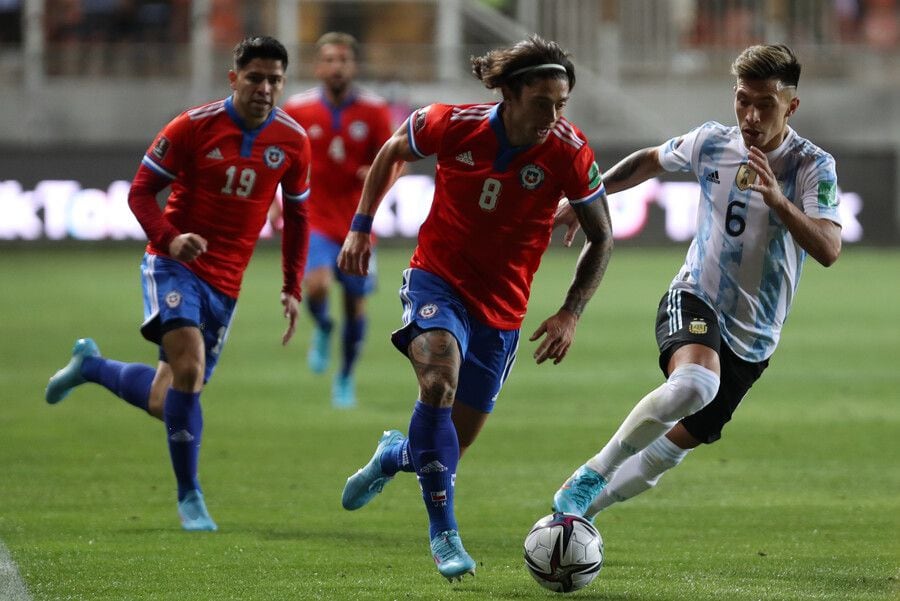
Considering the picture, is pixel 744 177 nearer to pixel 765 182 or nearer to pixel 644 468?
pixel 765 182

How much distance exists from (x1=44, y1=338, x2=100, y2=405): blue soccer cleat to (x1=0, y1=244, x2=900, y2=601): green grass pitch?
16.9 inches

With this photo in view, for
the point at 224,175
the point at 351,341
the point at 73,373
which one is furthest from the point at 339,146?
the point at 224,175

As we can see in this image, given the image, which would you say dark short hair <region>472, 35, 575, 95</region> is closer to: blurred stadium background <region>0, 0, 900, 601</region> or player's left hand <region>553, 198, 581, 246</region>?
player's left hand <region>553, 198, 581, 246</region>

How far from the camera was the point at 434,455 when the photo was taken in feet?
18.9

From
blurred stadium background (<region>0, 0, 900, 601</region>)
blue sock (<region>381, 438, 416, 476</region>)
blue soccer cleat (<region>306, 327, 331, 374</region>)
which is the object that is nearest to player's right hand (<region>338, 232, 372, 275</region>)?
blue sock (<region>381, 438, 416, 476</region>)

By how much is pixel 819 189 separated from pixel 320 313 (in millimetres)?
6525

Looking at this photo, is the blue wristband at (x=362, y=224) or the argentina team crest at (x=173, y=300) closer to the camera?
the blue wristband at (x=362, y=224)

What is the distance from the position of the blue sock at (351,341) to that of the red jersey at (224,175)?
4.01m

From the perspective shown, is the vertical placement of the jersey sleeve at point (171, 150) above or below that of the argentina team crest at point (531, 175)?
below

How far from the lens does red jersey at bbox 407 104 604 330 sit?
5.94m

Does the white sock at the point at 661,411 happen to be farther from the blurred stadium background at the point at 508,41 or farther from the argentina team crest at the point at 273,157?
the blurred stadium background at the point at 508,41

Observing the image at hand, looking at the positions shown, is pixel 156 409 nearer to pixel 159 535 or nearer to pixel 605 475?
pixel 159 535

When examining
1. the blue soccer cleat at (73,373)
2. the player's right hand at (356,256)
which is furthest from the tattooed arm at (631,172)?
the blue soccer cleat at (73,373)

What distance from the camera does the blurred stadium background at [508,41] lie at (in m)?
23.8
